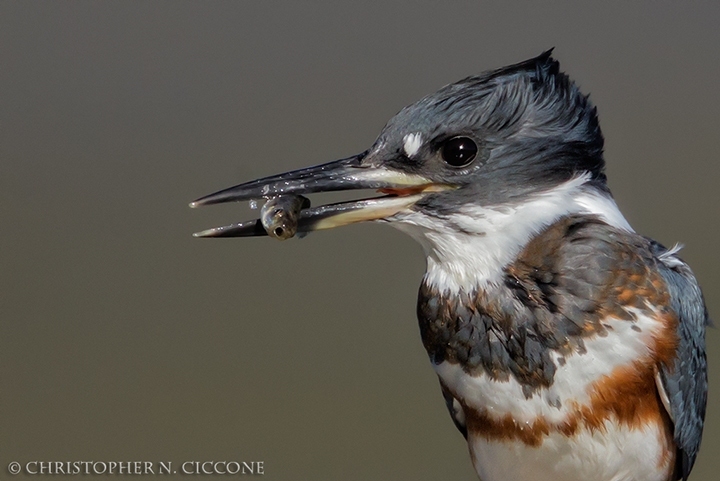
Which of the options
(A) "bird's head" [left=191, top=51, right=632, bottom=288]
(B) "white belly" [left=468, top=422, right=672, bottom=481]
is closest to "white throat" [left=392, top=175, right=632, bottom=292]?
(A) "bird's head" [left=191, top=51, right=632, bottom=288]

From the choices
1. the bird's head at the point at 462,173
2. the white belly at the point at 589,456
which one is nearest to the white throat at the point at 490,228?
the bird's head at the point at 462,173

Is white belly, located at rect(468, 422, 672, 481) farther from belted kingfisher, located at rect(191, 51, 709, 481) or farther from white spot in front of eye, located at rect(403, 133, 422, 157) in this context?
white spot in front of eye, located at rect(403, 133, 422, 157)

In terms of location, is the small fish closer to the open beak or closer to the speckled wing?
the open beak

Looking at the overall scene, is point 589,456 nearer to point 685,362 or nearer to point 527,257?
point 685,362

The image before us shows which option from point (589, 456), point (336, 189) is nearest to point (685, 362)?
point (589, 456)

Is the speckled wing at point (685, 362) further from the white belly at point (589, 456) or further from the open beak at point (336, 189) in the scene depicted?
the open beak at point (336, 189)

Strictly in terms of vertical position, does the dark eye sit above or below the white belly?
above

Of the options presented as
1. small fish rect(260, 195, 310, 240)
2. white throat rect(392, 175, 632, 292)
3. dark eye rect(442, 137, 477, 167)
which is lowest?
white throat rect(392, 175, 632, 292)
